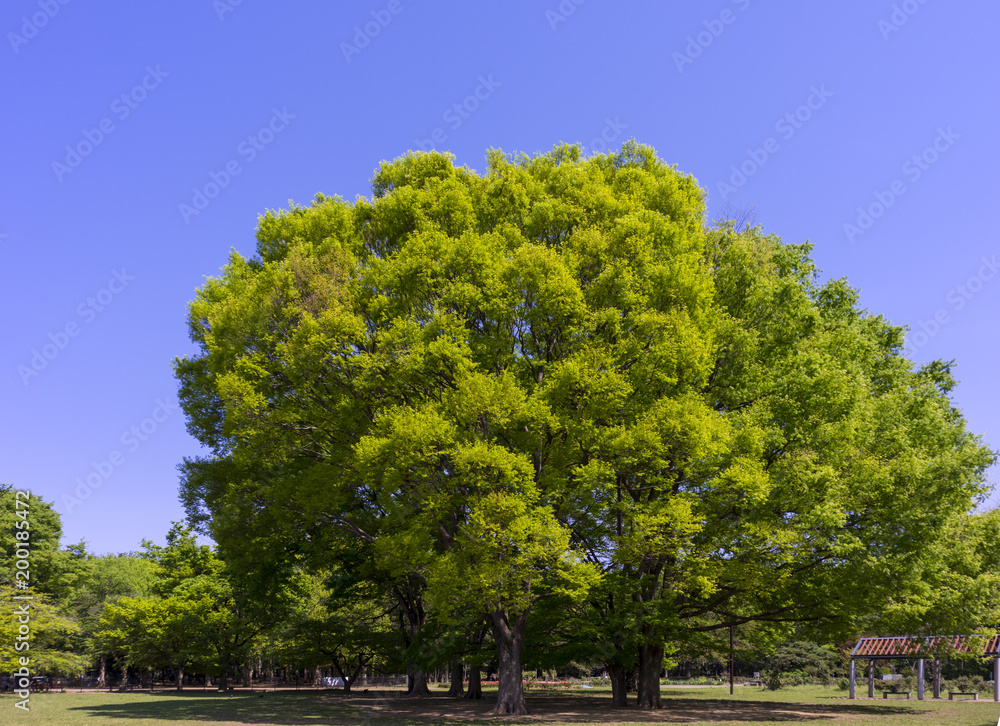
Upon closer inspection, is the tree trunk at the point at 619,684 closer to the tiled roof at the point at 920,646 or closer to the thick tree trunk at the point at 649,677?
the thick tree trunk at the point at 649,677

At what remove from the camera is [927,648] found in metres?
28.0

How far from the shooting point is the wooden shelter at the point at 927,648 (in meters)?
27.4

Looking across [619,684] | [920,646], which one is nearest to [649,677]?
[619,684]

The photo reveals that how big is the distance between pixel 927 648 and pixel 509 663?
18.4m

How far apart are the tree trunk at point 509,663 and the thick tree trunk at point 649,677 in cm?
581

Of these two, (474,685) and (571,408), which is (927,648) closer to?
(571,408)

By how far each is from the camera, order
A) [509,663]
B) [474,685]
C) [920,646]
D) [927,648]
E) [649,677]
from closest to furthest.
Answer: [509,663] → [649,677] → [927,648] → [920,646] → [474,685]

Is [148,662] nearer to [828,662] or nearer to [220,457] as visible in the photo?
[220,457]

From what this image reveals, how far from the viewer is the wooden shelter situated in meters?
27.4

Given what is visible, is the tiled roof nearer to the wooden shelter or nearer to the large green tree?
the wooden shelter

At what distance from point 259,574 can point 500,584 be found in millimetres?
17462

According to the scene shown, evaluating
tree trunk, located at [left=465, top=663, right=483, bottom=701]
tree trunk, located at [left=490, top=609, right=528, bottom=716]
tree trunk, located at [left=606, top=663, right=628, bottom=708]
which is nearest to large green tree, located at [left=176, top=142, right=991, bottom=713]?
tree trunk, located at [left=490, top=609, right=528, bottom=716]

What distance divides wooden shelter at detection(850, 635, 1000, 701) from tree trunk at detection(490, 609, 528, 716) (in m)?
16.5

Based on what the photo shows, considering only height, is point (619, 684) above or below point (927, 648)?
below
